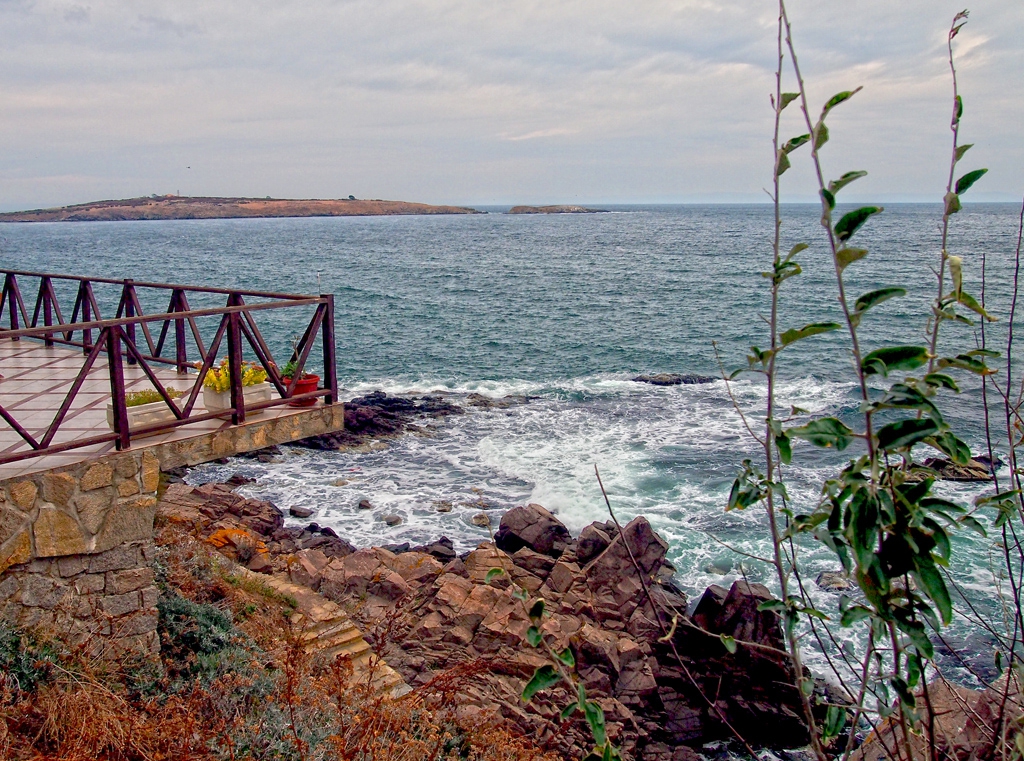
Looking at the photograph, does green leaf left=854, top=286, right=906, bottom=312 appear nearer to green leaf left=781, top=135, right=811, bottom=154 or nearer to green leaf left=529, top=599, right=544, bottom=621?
green leaf left=781, top=135, right=811, bottom=154

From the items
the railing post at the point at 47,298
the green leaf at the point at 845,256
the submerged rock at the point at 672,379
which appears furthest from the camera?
the submerged rock at the point at 672,379

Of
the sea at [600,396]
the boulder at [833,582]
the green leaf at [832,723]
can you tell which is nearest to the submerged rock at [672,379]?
the sea at [600,396]

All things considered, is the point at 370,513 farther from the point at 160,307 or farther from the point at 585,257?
the point at 585,257

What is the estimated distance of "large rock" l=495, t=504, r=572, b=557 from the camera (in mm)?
13773

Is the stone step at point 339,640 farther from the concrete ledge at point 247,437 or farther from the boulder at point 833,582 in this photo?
the boulder at point 833,582

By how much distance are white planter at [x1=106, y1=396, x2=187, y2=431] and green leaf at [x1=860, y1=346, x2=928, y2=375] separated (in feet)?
19.5

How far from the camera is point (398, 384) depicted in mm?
26906

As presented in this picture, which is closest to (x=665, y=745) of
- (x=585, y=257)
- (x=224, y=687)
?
(x=224, y=687)

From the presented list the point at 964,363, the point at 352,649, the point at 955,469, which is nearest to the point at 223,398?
the point at 352,649

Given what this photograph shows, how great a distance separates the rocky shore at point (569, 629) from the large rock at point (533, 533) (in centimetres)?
4

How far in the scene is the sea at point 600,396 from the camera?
15.5 m

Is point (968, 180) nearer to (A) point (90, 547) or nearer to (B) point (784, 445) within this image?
(B) point (784, 445)

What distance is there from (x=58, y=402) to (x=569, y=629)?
700 centimetres

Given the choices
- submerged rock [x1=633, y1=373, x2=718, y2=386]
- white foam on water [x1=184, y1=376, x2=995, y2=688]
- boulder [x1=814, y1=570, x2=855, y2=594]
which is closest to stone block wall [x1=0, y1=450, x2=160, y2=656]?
white foam on water [x1=184, y1=376, x2=995, y2=688]
